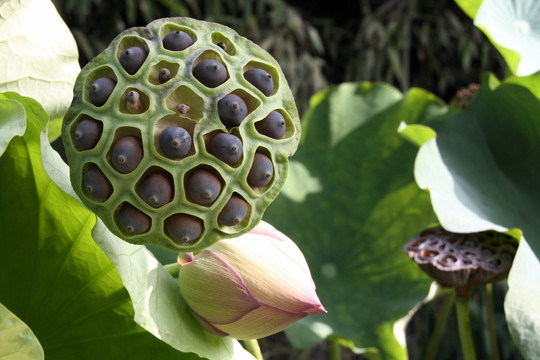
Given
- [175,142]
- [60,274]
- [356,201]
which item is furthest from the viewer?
[356,201]

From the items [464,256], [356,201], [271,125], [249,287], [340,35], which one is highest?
[271,125]

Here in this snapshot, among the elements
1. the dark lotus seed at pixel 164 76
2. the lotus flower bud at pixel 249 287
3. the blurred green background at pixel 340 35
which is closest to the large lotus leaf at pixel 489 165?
the lotus flower bud at pixel 249 287

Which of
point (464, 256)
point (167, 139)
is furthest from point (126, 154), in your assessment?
point (464, 256)

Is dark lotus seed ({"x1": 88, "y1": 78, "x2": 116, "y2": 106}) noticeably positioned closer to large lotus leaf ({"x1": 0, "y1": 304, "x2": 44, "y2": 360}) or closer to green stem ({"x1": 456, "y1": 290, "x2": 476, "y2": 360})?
large lotus leaf ({"x1": 0, "y1": 304, "x2": 44, "y2": 360})

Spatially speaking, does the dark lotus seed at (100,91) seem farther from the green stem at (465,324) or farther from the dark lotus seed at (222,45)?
the green stem at (465,324)

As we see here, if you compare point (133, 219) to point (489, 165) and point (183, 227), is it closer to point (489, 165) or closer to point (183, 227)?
point (183, 227)

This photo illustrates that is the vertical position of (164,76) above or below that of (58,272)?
above
